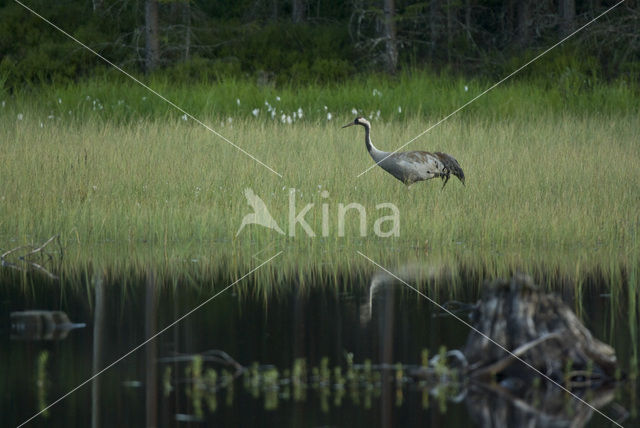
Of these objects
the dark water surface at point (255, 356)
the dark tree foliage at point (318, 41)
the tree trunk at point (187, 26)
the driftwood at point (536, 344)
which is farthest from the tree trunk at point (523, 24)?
the driftwood at point (536, 344)

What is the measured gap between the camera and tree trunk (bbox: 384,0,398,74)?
24.5m

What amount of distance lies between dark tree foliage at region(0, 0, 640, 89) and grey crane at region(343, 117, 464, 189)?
34.5ft

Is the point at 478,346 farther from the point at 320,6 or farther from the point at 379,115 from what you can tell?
the point at 320,6

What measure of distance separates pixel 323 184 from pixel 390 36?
12.2 meters

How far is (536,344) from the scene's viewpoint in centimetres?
581

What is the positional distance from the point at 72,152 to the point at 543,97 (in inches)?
382

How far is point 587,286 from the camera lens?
8570mm

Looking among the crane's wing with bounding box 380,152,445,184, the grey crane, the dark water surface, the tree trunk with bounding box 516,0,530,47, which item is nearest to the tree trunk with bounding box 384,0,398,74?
the tree trunk with bounding box 516,0,530,47

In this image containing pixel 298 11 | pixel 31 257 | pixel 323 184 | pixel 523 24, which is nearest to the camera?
pixel 31 257

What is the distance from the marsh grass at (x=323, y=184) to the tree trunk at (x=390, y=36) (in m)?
4.07

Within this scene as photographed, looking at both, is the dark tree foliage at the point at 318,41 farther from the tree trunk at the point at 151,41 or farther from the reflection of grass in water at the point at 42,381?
the reflection of grass in water at the point at 42,381

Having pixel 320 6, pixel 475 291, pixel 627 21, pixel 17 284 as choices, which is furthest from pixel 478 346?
pixel 320 6

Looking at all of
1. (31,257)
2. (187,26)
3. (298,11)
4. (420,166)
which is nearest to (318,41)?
(298,11)

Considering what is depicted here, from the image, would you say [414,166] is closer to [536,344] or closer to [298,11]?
[536,344]
